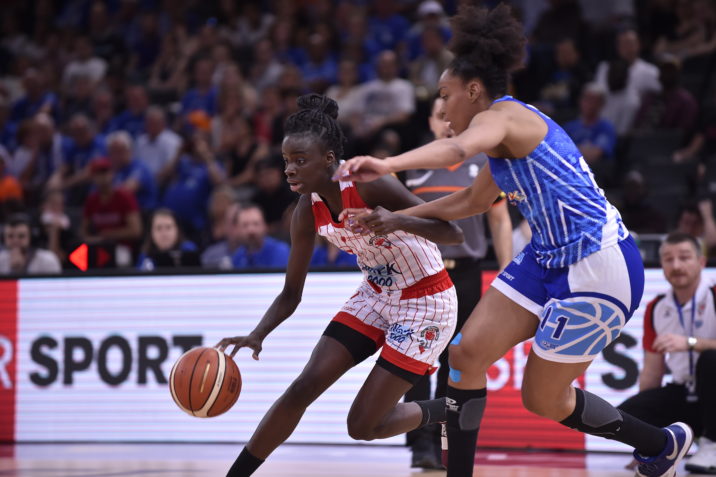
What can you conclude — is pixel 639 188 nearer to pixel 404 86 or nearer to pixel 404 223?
pixel 404 86

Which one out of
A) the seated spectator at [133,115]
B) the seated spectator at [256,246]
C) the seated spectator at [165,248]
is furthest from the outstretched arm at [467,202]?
the seated spectator at [133,115]

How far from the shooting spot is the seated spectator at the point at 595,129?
985 cm

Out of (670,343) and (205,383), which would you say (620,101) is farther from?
(205,383)

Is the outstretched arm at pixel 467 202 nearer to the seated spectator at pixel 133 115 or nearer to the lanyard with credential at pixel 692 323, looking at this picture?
the lanyard with credential at pixel 692 323

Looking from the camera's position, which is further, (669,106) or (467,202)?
(669,106)

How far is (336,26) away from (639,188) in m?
5.57

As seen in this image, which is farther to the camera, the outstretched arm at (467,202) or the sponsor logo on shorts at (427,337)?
the sponsor logo on shorts at (427,337)

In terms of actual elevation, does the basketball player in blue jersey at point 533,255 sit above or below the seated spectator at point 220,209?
above

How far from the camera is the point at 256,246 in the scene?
8305 millimetres

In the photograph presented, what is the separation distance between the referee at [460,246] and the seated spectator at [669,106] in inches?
177

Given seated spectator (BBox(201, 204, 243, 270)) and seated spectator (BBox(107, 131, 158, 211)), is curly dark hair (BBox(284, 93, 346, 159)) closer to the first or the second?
seated spectator (BBox(201, 204, 243, 270))

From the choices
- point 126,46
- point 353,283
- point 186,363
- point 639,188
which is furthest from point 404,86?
point 186,363

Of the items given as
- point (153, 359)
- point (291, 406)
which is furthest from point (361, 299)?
point (153, 359)

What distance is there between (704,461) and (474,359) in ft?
7.98
